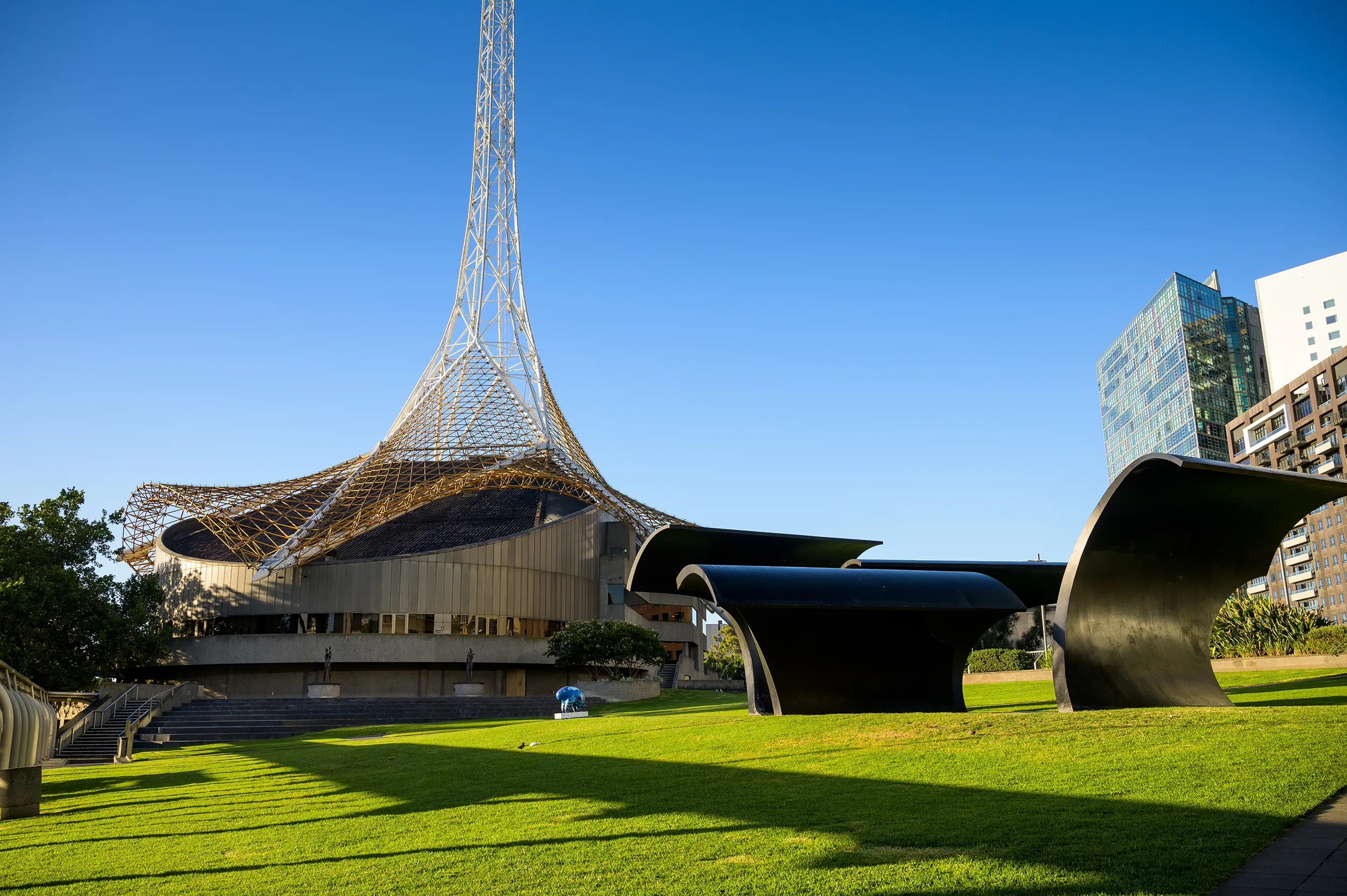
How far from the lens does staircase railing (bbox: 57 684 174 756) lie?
31281 mm

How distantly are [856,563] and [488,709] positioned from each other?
886 inches

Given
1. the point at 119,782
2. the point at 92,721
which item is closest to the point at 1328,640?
the point at 119,782

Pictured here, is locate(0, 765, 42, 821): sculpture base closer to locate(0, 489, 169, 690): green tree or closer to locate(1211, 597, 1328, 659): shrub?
locate(0, 489, 169, 690): green tree

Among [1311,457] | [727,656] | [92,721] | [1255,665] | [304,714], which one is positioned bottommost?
[304,714]

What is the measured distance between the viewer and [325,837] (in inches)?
383

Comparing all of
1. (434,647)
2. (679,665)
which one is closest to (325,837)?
(434,647)

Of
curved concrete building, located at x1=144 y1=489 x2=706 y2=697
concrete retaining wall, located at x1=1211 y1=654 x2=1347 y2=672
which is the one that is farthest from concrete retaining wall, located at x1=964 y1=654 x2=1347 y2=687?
curved concrete building, located at x1=144 y1=489 x2=706 y2=697

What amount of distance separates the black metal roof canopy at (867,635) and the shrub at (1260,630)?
1517cm

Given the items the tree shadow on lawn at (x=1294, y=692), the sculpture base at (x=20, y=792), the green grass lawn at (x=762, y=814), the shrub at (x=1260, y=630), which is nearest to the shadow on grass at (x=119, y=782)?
A: the green grass lawn at (x=762, y=814)

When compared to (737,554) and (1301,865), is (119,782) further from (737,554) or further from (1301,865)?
(1301,865)

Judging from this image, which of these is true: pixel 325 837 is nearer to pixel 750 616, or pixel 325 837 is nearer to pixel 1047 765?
pixel 1047 765

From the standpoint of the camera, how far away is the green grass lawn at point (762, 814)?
716 cm

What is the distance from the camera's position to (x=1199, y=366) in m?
108

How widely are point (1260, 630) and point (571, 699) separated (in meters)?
22.1
